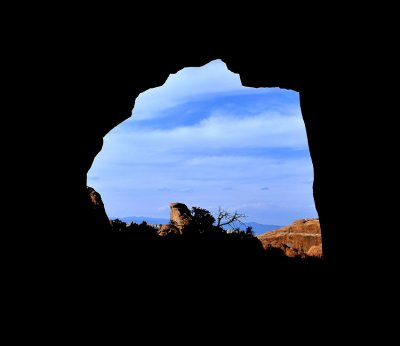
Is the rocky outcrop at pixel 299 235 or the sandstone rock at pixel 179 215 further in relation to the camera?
the rocky outcrop at pixel 299 235

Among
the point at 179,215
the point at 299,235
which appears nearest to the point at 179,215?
the point at 179,215

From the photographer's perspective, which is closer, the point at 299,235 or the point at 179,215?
the point at 179,215

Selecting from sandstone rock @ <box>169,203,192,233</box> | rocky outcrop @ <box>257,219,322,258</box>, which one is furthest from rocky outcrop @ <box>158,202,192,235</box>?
rocky outcrop @ <box>257,219,322,258</box>

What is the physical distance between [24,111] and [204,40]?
5881mm

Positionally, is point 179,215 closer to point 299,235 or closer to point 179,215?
point 179,215

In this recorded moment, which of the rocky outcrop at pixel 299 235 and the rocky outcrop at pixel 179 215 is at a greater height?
the rocky outcrop at pixel 179 215

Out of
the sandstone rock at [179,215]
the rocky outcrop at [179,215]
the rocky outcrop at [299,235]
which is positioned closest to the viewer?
the rocky outcrop at [179,215]

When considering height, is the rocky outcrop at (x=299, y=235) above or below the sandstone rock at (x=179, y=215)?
below

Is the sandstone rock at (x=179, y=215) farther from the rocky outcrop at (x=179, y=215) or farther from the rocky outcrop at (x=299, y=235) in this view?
the rocky outcrop at (x=299, y=235)

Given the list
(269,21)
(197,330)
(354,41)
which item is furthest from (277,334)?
(269,21)

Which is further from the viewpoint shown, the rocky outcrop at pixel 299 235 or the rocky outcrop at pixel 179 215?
the rocky outcrop at pixel 299 235

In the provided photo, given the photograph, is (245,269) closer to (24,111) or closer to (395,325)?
(395,325)

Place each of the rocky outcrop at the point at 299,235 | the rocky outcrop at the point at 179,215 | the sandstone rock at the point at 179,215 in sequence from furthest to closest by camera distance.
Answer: the rocky outcrop at the point at 299,235 → the sandstone rock at the point at 179,215 → the rocky outcrop at the point at 179,215

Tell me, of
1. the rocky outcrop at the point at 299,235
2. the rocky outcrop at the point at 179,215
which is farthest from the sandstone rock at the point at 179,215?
the rocky outcrop at the point at 299,235
